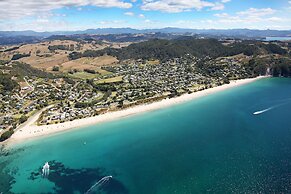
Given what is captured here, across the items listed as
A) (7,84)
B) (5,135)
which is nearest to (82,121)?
(5,135)

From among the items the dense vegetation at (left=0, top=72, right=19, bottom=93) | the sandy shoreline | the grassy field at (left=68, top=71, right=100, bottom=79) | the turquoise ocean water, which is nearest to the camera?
the turquoise ocean water

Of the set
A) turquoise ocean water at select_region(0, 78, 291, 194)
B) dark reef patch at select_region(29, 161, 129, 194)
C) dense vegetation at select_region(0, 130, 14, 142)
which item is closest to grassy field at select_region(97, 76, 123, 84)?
turquoise ocean water at select_region(0, 78, 291, 194)

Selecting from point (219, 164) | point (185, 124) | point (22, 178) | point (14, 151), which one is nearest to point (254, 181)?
point (219, 164)

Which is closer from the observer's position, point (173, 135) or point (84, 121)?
point (173, 135)

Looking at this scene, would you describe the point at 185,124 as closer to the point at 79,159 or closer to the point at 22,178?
the point at 79,159

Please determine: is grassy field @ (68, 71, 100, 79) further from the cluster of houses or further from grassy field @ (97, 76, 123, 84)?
grassy field @ (97, 76, 123, 84)

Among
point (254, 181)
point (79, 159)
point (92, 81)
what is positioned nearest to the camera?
point (254, 181)

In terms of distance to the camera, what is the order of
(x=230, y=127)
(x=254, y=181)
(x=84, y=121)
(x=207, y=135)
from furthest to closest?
(x=84, y=121) → (x=230, y=127) → (x=207, y=135) → (x=254, y=181)

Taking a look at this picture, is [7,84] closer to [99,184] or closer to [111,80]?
[111,80]
